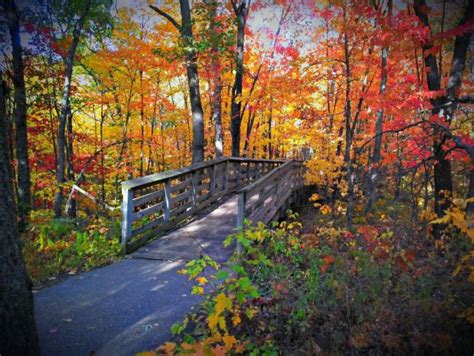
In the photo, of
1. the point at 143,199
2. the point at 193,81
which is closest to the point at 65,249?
the point at 143,199

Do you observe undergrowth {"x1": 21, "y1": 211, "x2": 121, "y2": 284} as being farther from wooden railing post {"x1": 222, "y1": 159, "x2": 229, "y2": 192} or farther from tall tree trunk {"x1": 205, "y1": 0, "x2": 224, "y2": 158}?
tall tree trunk {"x1": 205, "y1": 0, "x2": 224, "y2": 158}

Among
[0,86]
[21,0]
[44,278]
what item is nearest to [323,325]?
[0,86]

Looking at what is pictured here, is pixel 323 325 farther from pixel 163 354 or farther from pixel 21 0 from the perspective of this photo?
pixel 21 0

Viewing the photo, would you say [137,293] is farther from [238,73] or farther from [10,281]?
[238,73]

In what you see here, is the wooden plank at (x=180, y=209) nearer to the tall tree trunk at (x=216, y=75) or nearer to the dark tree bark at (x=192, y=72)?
the dark tree bark at (x=192, y=72)

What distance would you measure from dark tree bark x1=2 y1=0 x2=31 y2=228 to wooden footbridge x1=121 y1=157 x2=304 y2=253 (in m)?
2.83

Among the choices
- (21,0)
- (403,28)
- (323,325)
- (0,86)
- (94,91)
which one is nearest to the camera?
(0,86)

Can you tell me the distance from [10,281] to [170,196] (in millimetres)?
4412

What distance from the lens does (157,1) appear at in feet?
44.6

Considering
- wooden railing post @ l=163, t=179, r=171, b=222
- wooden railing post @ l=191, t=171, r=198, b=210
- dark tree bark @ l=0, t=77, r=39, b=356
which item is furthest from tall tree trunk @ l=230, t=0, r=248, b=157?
dark tree bark @ l=0, t=77, r=39, b=356

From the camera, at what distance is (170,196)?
22.0 feet

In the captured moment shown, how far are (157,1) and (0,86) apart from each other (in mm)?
13513

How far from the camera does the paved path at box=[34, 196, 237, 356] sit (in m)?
3.06

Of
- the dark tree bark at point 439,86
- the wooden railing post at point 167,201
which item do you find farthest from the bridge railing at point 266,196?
the dark tree bark at point 439,86
